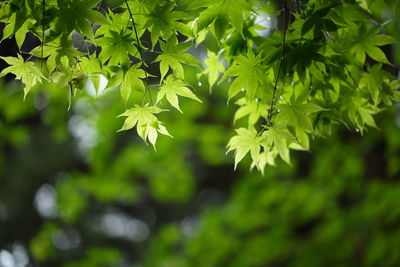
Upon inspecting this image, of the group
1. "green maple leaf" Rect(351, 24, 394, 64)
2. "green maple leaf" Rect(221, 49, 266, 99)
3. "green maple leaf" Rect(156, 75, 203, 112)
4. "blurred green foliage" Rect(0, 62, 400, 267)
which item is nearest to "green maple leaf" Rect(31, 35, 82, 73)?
"green maple leaf" Rect(156, 75, 203, 112)

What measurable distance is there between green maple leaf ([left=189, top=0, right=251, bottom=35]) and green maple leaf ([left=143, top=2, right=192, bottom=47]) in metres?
0.06

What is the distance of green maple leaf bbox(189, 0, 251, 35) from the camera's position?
1.01 m

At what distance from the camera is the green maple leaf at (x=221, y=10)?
1006mm

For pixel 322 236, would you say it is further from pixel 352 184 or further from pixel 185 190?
pixel 185 190

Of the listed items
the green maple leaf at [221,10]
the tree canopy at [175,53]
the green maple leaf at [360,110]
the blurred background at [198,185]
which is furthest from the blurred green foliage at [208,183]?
the green maple leaf at [221,10]

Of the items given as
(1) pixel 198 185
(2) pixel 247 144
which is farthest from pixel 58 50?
(1) pixel 198 185

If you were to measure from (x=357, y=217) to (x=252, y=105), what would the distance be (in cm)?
284

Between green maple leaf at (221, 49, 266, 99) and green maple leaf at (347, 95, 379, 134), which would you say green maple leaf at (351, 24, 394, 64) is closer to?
green maple leaf at (347, 95, 379, 134)

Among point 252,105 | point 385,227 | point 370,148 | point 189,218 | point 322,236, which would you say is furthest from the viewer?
point 189,218

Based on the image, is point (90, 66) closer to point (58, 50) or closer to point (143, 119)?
point (58, 50)

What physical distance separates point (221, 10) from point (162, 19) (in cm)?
16

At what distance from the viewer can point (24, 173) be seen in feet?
20.4

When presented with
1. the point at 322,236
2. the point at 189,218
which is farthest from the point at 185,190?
the point at 189,218

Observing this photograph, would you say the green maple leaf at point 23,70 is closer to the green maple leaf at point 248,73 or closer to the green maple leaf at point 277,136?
the green maple leaf at point 248,73
